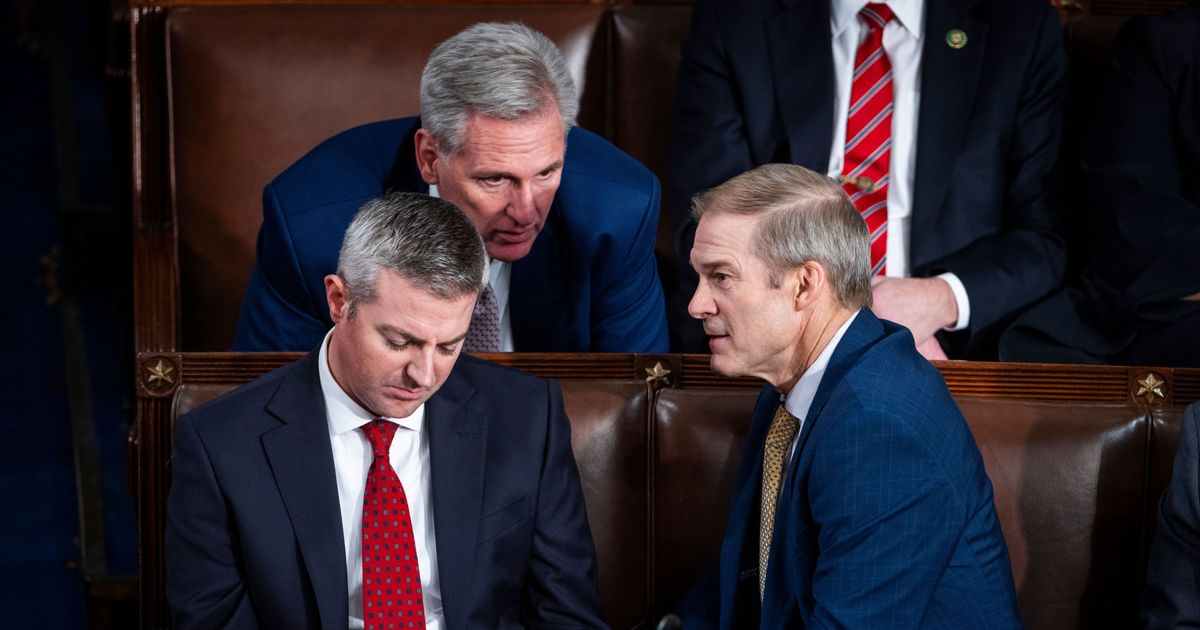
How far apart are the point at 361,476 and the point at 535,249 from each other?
2.01 feet

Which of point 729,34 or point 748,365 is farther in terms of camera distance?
point 729,34

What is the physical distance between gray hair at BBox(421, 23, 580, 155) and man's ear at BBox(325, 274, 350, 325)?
1.47ft

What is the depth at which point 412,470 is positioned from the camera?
1.80 meters

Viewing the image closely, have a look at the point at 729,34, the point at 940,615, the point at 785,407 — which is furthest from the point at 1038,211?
the point at 940,615

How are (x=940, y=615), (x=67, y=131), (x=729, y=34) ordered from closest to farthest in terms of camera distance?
(x=940, y=615), (x=729, y=34), (x=67, y=131)

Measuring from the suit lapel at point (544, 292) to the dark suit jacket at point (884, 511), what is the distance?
0.70 metres

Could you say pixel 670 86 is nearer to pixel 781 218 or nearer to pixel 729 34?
pixel 729 34

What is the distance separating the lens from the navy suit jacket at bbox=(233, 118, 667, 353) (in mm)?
2172

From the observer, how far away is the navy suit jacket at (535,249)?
7.13ft

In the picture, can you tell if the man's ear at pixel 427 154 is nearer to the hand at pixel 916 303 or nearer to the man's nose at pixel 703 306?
the man's nose at pixel 703 306

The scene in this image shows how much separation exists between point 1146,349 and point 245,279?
5.11ft

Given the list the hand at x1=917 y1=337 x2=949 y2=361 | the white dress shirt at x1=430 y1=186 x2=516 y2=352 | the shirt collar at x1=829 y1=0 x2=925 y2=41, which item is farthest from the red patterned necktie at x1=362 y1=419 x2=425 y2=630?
the shirt collar at x1=829 y1=0 x2=925 y2=41

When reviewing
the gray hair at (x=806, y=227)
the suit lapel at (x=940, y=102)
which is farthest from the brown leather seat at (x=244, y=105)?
the gray hair at (x=806, y=227)

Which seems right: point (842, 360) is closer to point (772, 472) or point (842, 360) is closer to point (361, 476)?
point (772, 472)
